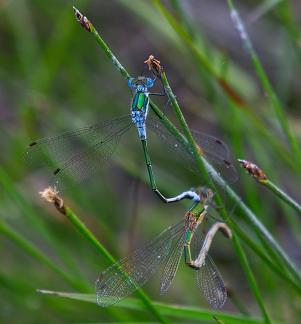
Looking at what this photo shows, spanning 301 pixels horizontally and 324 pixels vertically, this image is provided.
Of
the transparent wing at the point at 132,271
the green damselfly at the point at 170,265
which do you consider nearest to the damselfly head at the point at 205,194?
the green damselfly at the point at 170,265

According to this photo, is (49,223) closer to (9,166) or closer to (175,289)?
(9,166)

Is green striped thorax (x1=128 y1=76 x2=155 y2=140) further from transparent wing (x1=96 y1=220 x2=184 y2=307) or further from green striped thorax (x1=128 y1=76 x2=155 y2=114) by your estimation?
transparent wing (x1=96 y1=220 x2=184 y2=307)

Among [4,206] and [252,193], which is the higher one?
[4,206]

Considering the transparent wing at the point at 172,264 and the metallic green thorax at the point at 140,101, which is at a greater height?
the metallic green thorax at the point at 140,101

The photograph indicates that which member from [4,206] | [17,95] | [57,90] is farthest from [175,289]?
[57,90]

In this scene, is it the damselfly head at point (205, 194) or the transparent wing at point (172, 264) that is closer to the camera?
the damselfly head at point (205, 194)

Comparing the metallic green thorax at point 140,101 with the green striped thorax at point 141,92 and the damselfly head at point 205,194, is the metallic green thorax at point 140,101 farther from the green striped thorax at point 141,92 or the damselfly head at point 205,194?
the damselfly head at point 205,194

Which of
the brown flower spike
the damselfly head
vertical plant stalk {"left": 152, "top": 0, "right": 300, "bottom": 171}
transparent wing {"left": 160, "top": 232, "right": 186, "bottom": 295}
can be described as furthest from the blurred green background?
the brown flower spike
